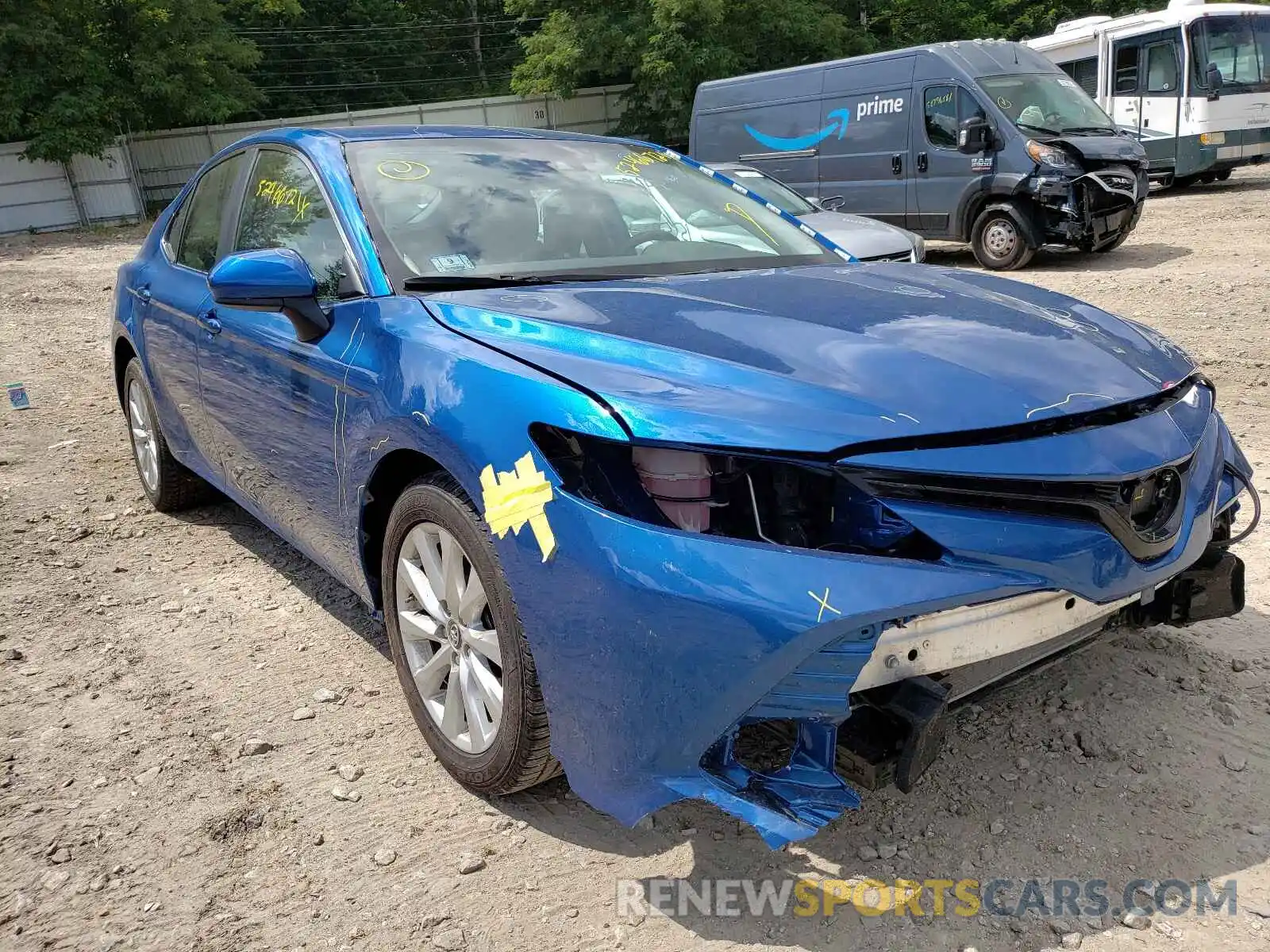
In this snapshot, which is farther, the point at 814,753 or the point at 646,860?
the point at 646,860

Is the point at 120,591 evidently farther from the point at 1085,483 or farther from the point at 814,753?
the point at 1085,483

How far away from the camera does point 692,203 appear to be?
3445mm

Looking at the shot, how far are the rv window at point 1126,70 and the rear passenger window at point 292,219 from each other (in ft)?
51.4

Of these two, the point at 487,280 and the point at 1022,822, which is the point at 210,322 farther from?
the point at 1022,822

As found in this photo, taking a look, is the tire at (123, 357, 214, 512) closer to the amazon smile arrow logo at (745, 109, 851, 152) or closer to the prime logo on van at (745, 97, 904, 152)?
the prime logo on van at (745, 97, 904, 152)

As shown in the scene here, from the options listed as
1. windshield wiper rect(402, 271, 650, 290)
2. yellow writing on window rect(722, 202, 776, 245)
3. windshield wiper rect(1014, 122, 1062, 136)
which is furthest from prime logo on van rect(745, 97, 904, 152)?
windshield wiper rect(402, 271, 650, 290)

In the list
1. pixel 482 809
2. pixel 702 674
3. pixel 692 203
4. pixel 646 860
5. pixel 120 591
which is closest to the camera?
pixel 702 674

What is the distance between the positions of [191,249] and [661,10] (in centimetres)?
2577

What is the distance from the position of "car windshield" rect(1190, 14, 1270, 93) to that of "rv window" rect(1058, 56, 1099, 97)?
1893 millimetres

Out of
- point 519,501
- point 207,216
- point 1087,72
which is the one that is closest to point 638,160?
point 207,216

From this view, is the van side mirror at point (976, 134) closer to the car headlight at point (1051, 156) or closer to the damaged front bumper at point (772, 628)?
the car headlight at point (1051, 156)

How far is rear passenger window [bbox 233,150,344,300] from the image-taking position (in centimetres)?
293

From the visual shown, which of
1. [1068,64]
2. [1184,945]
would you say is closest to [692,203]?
[1184,945]

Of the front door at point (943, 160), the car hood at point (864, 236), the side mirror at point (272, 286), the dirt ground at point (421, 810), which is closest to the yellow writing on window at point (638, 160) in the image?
the side mirror at point (272, 286)
